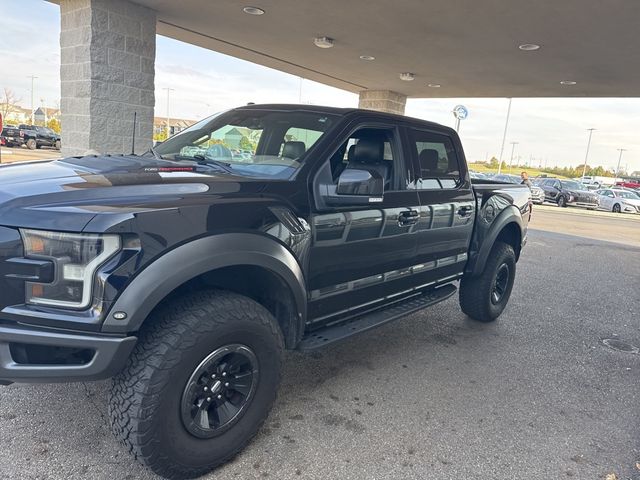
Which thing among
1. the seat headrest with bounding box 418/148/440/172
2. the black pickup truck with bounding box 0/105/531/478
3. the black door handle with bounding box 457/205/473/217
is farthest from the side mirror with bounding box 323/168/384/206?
the black door handle with bounding box 457/205/473/217

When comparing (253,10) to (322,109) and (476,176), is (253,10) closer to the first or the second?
(322,109)

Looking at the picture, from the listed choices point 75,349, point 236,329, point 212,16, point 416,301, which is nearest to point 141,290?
point 75,349

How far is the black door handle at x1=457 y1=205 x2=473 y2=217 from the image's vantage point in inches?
175

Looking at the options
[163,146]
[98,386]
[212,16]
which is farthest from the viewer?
[212,16]

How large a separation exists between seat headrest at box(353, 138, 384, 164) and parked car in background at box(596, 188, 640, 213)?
2849 centimetres

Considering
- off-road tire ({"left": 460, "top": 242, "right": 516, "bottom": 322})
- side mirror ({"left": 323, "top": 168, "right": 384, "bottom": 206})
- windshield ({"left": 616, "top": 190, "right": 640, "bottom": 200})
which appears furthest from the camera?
windshield ({"left": 616, "top": 190, "right": 640, "bottom": 200})

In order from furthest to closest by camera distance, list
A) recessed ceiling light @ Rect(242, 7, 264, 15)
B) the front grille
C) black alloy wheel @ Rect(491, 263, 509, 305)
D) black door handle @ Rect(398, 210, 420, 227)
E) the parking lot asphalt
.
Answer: recessed ceiling light @ Rect(242, 7, 264, 15)
black alloy wheel @ Rect(491, 263, 509, 305)
black door handle @ Rect(398, 210, 420, 227)
the parking lot asphalt
the front grille

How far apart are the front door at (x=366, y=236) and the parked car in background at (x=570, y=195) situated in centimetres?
2751

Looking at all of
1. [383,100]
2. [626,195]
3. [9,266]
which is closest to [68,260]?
[9,266]

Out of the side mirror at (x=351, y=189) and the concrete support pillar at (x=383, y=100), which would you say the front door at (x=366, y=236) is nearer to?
the side mirror at (x=351, y=189)

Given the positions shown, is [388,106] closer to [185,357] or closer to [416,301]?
[416,301]

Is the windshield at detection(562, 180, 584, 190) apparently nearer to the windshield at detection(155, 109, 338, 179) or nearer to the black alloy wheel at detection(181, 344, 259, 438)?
the windshield at detection(155, 109, 338, 179)

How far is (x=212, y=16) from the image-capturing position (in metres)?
7.64

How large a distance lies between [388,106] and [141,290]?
1240 centimetres
